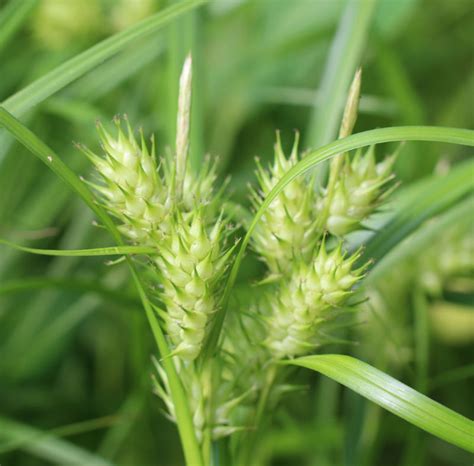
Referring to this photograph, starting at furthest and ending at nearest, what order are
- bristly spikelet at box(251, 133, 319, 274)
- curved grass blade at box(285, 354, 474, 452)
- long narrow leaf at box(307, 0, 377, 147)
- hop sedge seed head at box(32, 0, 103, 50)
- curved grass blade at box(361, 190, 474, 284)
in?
1. hop sedge seed head at box(32, 0, 103, 50)
2. long narrow leaf at box(307, 0, 377, 147)
3. curved grass blade at box(361, 190, 474, 284)
4. bristly spikelet at box(251, 133, 319, 274)
5. curved grass blade at box(285, 354, 474, 452)

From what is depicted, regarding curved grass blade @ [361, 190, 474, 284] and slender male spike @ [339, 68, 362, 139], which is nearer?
slender male spike @ [339, 68, 362, 139]

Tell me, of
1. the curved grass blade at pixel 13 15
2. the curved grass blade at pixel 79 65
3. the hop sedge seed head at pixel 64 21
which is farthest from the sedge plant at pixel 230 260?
the hop sedge seed head at pixel 64 21

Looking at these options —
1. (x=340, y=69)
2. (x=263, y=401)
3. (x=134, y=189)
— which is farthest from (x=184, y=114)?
(x=340, y=69)

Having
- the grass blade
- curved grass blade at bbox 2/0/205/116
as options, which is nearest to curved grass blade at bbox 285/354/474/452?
curved grass blade at bbox 2/0/205/116

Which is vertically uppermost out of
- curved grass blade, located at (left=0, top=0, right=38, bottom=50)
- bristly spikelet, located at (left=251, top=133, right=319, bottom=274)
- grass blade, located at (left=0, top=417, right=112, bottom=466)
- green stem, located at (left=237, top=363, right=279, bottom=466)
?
curved grass blade, located at (left=0, top=0, right=38, bottom=50)

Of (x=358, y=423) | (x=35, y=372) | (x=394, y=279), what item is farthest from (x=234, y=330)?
(x=35, y=372)

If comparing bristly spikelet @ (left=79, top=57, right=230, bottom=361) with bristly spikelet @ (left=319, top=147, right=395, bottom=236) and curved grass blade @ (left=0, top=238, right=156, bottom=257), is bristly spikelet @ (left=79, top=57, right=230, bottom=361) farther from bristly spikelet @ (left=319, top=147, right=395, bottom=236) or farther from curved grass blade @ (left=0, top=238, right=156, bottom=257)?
bristly spikelet @ (left=319, top=147, right=395, bottom=236)

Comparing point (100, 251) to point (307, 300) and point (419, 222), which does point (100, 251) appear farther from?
point (419, 222)


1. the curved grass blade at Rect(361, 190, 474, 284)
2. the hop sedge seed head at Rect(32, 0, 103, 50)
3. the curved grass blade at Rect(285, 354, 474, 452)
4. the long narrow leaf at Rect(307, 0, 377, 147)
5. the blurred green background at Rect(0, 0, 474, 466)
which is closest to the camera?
the curved grass blade at Rect(285, 354, 474, 452)
